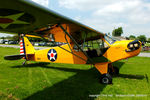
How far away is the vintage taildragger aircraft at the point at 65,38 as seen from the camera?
7.57 feet

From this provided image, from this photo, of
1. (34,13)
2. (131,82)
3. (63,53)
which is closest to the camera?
(34,13)

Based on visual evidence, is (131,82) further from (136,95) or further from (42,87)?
(42,87)

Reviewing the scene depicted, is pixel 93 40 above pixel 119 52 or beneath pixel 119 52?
above

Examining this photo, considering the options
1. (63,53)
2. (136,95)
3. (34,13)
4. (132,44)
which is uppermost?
(34,13)

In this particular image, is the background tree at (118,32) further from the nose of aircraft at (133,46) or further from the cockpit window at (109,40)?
the nose of aircraft at (133,46)

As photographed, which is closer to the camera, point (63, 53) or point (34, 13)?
point (34, 13)

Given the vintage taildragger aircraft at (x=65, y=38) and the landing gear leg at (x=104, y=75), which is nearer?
the vintage taildragger aircraft at (x=65, y=38)

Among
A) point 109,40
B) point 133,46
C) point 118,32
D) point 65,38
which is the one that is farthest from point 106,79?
point 118,32

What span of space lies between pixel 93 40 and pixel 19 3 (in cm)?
451

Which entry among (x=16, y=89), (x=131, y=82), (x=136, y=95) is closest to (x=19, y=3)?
(x=16, y=89)

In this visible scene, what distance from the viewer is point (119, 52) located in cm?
516

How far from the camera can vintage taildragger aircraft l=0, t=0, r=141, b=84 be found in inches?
90.8

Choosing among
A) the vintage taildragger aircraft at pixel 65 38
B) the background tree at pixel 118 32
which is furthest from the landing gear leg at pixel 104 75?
the background tree at pixel 118 32

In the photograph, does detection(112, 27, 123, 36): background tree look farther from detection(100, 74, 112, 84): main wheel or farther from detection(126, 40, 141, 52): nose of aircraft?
detection(100, 74, 112, 84): main wheel
